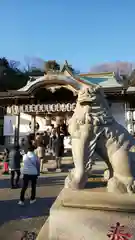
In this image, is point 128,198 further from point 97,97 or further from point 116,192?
point 97,97

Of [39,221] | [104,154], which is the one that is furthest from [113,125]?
[39,221]

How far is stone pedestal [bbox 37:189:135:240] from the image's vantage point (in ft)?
7.63

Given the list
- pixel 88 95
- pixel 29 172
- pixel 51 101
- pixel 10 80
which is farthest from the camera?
pixel 10 80

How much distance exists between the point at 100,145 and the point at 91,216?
0.92m

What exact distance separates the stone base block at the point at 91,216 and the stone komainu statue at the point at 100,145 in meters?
0.23

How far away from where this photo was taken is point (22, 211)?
4.44m

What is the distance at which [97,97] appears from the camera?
9.57 feet

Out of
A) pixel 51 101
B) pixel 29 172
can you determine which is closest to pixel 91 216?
pixel 29 172

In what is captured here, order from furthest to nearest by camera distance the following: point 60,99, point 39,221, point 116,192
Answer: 1. point 60,99
2. point 39,221
3. point 116,192

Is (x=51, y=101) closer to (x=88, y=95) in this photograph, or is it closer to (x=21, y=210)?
(x=21, y=210)

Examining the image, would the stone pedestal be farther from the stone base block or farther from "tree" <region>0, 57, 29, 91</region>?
"tree" <region>0, 57, 29, 91</region>

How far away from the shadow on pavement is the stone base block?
6.30ft

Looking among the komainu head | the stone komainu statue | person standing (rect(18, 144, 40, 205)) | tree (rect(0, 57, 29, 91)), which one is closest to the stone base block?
the stone komainu statue

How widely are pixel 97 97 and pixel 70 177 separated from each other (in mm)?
1228
